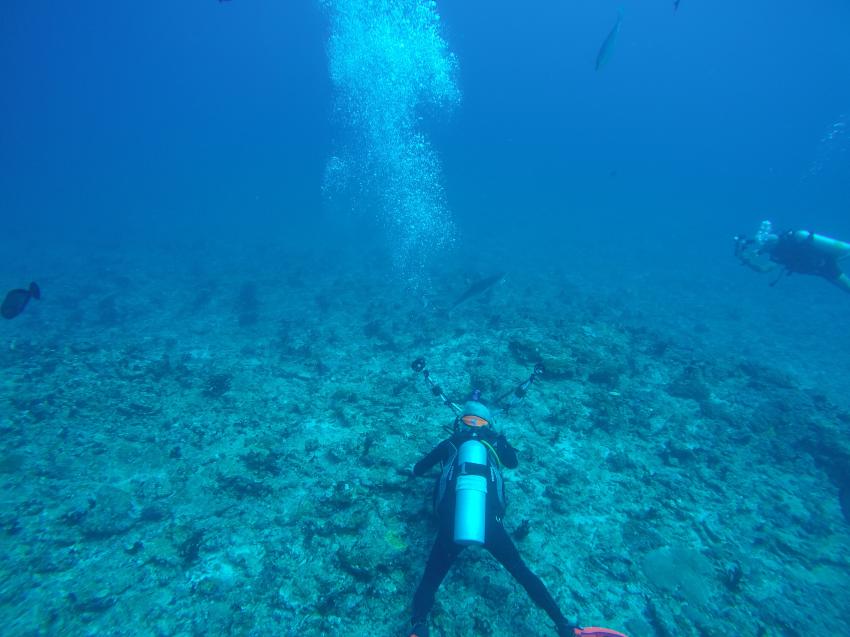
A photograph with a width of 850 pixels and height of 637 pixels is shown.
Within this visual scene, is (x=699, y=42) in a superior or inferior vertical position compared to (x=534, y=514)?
superior

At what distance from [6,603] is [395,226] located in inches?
1524

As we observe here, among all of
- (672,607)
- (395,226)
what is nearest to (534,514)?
(672,607)

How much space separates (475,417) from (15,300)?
838 centimetres

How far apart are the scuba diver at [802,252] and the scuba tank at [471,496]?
875 centimetres

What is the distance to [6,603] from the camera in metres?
3.74

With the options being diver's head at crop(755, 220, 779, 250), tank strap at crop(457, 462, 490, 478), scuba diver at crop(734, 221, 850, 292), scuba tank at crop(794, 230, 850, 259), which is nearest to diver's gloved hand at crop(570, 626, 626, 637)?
tank strap at crop(457, 462, 490, 478)

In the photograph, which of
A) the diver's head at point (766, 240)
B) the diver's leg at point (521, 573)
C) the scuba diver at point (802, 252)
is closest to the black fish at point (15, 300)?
the diver's leg at point (521, 573)

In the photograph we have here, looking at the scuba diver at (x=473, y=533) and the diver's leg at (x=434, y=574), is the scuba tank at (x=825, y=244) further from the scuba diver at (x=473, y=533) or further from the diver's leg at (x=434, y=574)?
the diver's leg at (x=434, y=574)

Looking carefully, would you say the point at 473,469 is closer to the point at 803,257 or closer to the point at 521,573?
the point at 521,573

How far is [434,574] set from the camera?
11.6ft

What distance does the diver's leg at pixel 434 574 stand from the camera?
3454 millimetres

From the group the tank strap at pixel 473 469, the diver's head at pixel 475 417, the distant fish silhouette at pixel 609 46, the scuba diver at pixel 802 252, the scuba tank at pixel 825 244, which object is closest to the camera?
the tank strap at pixel 473 469

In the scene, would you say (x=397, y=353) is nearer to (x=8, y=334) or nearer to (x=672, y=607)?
(x=672, y=607)

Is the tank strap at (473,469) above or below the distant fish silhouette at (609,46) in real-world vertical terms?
below
